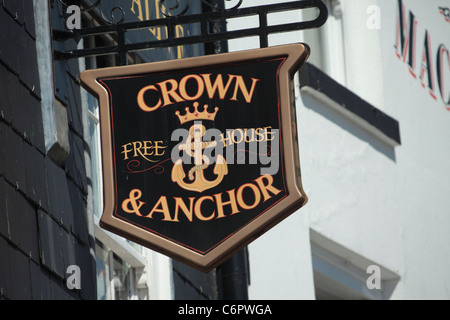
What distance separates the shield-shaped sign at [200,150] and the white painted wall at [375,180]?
12.7 feet

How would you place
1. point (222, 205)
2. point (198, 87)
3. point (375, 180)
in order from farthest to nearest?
1. point (375, 180)
2. point (198, 87)
3. point (222, 205)

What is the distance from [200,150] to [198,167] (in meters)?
0.09

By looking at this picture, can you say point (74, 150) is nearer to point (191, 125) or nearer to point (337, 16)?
point (191, 125)

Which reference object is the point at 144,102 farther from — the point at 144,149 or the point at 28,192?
the point at 28,192

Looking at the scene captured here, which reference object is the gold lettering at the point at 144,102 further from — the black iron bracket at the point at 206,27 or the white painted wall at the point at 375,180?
the white painted wall at the point at 375,180

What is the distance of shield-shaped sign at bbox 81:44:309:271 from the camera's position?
5977mm

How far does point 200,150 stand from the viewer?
6.07 metres

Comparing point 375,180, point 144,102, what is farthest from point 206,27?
point 375,180

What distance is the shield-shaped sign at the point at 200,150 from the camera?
5977mm

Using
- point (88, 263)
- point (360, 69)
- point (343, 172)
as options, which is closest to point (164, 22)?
point (88, 263)

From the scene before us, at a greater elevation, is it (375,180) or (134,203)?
(134,203)

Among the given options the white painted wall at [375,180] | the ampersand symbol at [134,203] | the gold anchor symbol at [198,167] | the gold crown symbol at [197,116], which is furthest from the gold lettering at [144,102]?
the white painted wall at [375,180]

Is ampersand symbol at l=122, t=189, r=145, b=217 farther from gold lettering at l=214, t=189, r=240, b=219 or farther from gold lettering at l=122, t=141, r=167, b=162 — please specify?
gold lettering at l=214, t=189, r=240, b=219

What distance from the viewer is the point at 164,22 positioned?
21.4 ft
